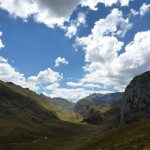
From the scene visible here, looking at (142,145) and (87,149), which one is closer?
(142,145)

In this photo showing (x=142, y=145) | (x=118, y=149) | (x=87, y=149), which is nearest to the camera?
(x=142, y=145)

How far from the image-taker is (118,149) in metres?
61.8

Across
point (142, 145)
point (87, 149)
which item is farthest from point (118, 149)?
point (87, 149)

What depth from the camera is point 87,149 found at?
100438 millimetres

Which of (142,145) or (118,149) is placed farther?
(118,149)

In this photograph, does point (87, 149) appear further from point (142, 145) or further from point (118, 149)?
point (142, 145)

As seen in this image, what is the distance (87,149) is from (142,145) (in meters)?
47.2

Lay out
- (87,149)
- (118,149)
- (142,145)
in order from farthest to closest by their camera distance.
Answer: (87,149) → (118,149) → (142,145)

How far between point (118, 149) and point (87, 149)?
39818 mm
